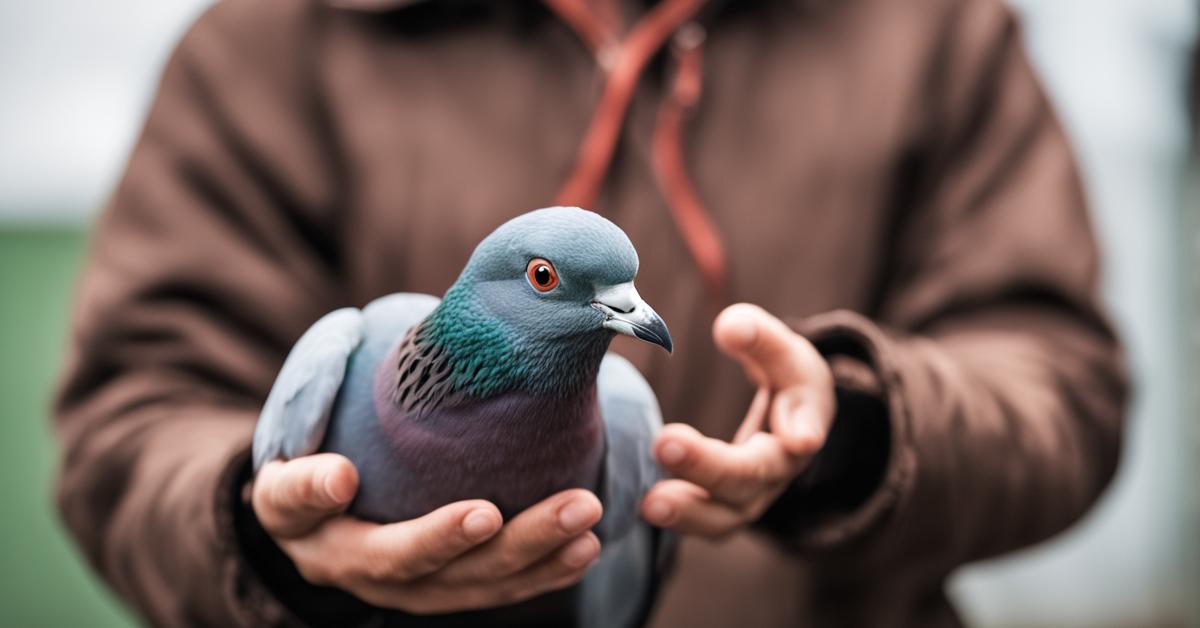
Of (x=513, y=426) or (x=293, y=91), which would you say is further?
(x=293, y=91)

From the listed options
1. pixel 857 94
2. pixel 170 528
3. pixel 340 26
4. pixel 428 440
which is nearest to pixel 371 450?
pixel 428 440

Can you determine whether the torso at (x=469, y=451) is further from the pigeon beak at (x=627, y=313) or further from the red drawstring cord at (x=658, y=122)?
the red drawstring cord at (x=658, y=122)

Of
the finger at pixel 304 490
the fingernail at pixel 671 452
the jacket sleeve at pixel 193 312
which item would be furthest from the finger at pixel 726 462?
the jacket sleeve at pixel 193 312

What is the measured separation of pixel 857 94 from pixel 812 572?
55cm

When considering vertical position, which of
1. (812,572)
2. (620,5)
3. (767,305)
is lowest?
(812,572)

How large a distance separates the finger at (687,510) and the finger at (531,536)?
0.33 ft

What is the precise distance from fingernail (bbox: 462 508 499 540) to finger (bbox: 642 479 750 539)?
0.16m

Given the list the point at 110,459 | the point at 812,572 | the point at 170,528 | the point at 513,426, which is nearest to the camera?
the point at 513,426

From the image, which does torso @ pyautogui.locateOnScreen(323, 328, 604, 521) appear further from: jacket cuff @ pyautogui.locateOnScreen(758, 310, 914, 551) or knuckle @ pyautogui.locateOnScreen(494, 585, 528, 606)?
jacket cuff @ pyautogui.locateOnScreen(758, 310, 914, 551)

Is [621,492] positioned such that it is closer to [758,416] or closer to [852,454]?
[758,416]

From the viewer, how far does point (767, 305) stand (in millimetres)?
989

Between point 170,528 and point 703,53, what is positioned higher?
point 703,53

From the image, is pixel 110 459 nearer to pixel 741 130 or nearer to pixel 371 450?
pixel 371 450

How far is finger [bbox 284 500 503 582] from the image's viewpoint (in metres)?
0.58
